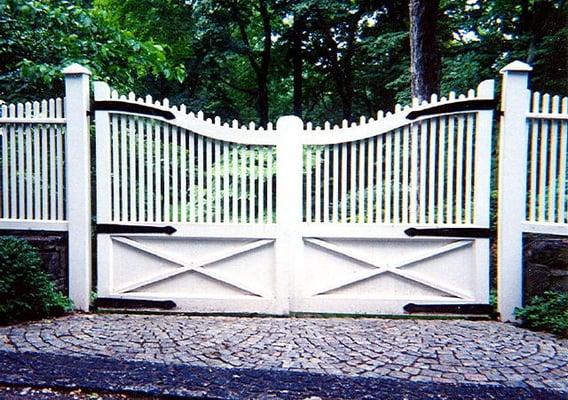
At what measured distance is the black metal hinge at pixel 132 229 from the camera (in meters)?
5.11

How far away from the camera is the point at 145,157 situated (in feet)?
17.4

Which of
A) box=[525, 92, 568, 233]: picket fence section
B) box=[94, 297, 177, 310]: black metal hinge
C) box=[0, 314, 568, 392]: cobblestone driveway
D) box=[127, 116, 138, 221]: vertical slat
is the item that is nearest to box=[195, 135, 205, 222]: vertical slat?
box=[127, 116, 138, 221]: vertical slat

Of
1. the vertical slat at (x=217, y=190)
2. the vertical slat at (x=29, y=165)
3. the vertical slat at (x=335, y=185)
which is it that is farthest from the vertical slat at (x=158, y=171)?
the vertical slat at (x=335, y=185)

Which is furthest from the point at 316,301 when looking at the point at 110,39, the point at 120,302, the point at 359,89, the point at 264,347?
the point at 359,89

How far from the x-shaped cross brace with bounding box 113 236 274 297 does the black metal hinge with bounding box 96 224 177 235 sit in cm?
10

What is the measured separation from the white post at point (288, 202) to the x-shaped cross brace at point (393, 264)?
195 mm

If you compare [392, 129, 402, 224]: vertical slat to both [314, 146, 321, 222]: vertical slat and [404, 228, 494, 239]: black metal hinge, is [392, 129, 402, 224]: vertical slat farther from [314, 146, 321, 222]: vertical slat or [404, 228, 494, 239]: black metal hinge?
[314, 146, 321, 222]: vertical slat

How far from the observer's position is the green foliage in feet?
22.5

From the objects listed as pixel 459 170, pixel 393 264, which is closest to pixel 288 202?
pixel 393 264

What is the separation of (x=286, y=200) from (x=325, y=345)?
1554 mm

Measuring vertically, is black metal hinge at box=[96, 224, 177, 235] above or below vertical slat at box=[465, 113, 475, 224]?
below

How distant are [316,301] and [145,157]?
7.88 feet

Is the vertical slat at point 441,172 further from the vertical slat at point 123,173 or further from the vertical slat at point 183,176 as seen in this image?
the vertical slat at point 123,173

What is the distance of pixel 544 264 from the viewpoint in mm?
4820
